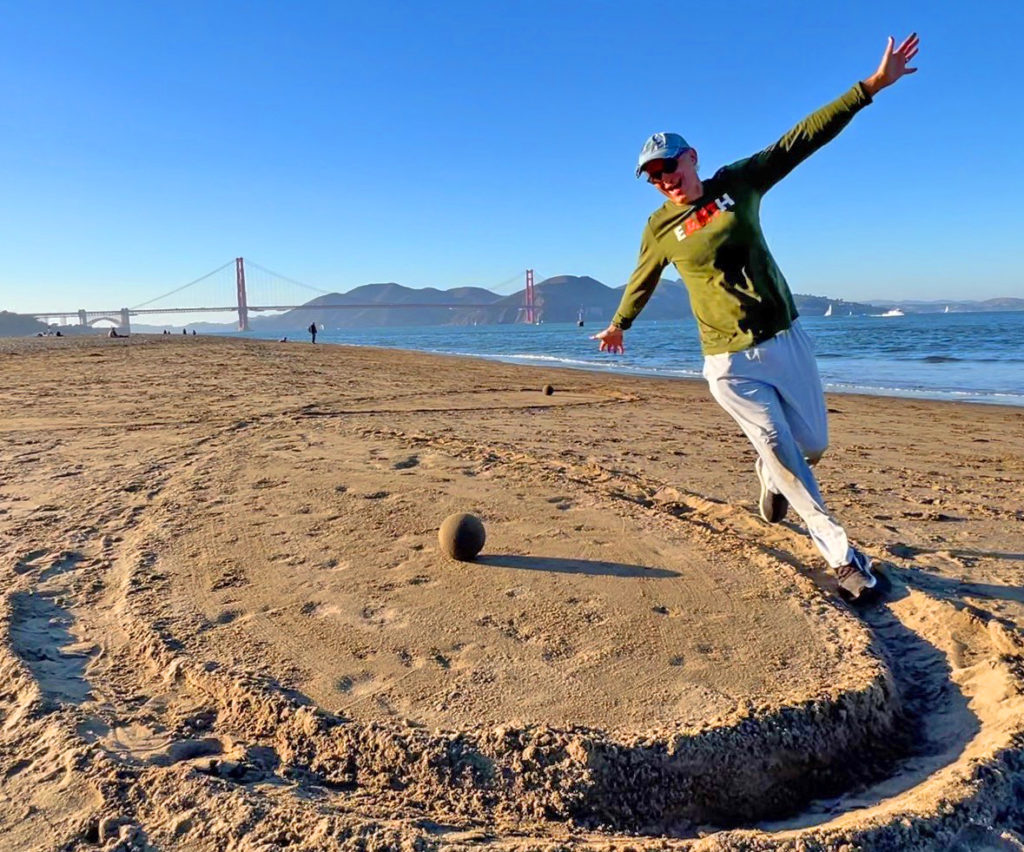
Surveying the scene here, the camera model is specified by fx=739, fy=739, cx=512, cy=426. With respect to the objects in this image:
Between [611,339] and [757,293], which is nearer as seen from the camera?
[757,293]

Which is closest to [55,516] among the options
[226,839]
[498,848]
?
[226,839]

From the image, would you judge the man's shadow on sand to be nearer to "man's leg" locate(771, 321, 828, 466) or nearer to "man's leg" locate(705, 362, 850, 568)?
"man's leg" locate(705, 362, 850, 568)

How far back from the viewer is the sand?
2.15m

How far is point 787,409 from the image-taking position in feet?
12.3

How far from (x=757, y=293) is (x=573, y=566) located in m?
1.68

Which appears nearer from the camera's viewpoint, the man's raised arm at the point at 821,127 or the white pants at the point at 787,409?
the man's raised arm at the point at 821,127

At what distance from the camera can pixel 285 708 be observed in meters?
2.59

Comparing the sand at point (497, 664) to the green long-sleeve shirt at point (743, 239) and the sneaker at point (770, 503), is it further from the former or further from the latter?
the green long-sleeve shirt at point (743, 239)

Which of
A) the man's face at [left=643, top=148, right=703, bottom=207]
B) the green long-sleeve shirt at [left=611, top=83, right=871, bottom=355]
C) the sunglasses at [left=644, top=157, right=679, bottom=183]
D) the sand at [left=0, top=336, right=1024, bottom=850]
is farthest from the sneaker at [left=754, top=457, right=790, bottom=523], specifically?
the sunglasses at [left=644, top=157, right=679, bottom=183]

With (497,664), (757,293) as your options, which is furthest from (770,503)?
(497,664)

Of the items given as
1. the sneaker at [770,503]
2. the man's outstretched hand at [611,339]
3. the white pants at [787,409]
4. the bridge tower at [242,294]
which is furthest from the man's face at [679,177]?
the bridge tower at [242,294]

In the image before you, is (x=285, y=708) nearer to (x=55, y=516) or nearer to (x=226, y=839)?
(x=226, y=839)

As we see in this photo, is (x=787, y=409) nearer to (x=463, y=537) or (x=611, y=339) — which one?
(x=611, y=339)

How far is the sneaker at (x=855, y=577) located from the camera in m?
3.59
